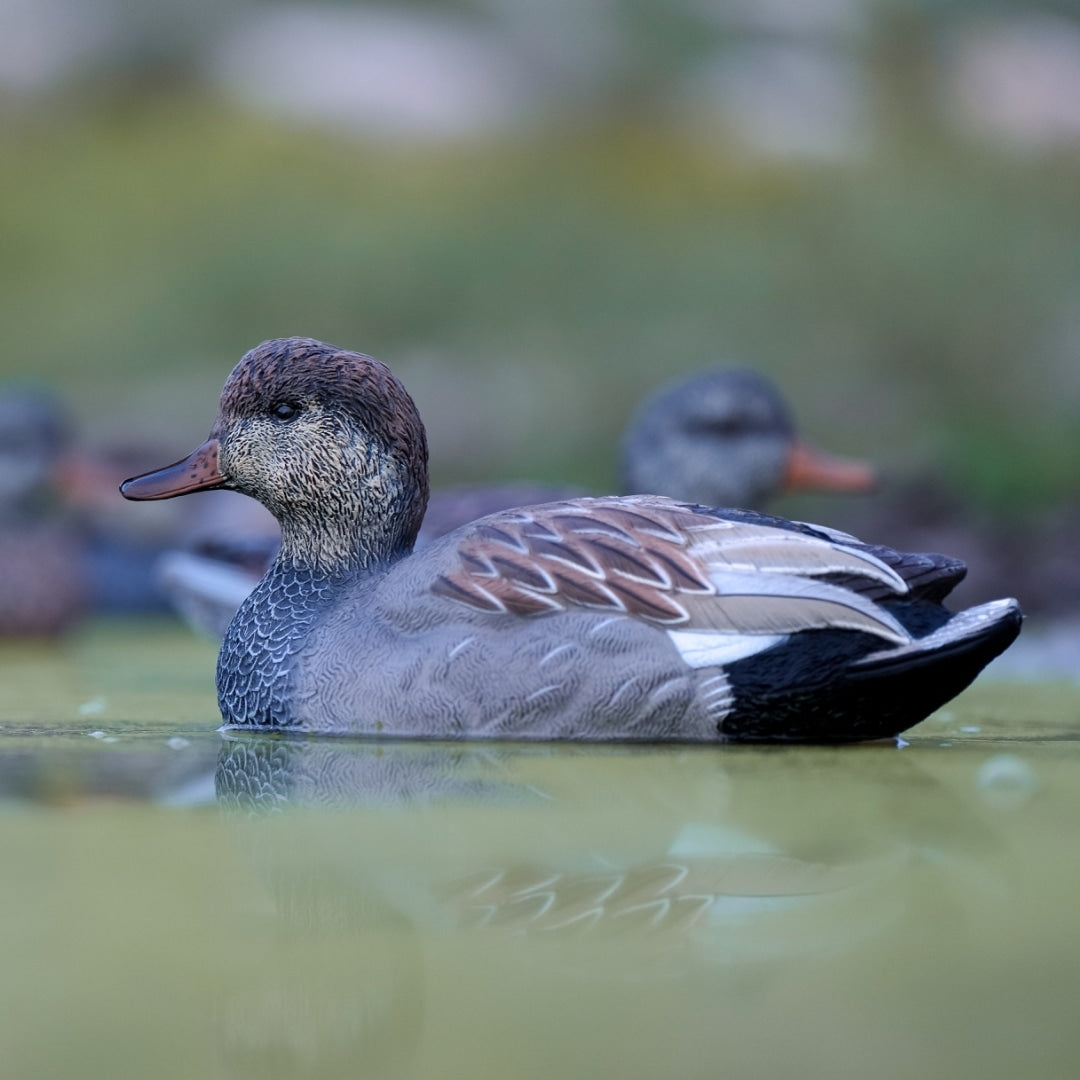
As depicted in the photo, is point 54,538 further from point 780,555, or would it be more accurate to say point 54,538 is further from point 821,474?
point 780,555

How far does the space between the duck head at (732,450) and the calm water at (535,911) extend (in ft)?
12.4

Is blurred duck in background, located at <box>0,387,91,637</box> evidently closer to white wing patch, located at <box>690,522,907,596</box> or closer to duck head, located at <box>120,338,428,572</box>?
duck head, located at <box>120,338,428,572</box>

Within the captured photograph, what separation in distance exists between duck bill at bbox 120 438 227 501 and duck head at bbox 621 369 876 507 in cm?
351

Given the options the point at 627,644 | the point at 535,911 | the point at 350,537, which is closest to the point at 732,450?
the point at 350,537

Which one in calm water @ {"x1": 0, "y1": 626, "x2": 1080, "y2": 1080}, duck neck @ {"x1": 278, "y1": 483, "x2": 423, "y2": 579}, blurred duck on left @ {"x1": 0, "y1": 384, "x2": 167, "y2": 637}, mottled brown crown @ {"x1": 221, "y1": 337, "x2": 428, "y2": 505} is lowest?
blurred duck on left @ {"x1": 0, "y1": 384, "x2": 167, "y2": 637}

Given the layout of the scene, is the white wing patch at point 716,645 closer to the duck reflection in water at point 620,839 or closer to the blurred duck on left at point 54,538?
the duck reflection in water at point 620,839

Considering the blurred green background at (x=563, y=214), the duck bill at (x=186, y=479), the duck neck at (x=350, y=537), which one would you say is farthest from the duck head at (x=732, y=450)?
the duck bill at (x=186, y=479)

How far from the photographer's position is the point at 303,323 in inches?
583

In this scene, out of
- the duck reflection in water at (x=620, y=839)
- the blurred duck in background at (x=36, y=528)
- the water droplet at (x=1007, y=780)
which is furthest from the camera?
the blurred duck in background at (x=36, y=528)

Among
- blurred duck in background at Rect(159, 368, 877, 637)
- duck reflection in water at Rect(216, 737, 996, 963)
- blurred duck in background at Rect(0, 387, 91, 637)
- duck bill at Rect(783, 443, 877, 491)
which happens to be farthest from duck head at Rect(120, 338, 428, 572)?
blurred duck in background at Rect(0, 387, 91, 637)

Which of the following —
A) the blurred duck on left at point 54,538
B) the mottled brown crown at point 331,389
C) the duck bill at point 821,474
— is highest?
the mottled brown crown at point 331,389

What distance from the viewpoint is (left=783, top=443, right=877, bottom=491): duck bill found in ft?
28.9

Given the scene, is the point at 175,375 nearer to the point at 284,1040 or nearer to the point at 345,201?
the point at 345,201

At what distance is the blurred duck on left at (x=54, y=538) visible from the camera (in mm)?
10023
